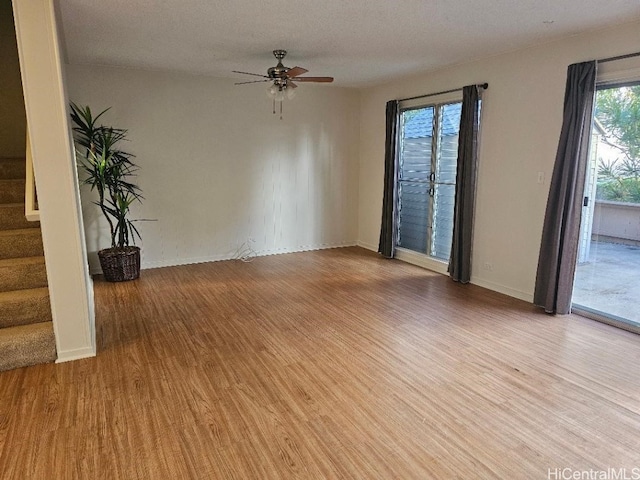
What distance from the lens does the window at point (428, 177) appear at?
17.3 feet

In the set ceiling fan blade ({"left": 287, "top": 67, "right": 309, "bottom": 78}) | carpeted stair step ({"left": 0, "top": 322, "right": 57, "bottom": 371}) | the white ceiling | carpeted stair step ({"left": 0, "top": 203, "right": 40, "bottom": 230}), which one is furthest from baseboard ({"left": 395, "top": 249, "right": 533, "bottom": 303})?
carpeted stair step ({"left": 0, "top": 203, "right": 40, "bottom": 230})

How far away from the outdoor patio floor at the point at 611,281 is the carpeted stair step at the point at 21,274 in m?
4.76

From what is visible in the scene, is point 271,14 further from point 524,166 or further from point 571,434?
point 571,434

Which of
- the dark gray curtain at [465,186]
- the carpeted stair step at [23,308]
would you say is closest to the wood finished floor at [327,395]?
the carpeted stair step at [23,308]

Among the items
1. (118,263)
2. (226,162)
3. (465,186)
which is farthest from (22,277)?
(465,186)

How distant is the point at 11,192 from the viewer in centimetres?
407

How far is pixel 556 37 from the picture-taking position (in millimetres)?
3779

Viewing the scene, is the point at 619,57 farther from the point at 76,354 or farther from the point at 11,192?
the point at 11,192

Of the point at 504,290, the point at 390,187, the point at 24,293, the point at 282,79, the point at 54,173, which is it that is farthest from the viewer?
the point at 390,187

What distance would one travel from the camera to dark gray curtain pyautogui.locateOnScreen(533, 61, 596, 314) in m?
3.60

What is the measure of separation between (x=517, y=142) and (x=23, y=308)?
15.3 feet

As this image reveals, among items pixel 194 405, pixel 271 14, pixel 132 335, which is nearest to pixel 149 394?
pixel 194 405

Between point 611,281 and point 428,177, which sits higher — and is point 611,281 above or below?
below

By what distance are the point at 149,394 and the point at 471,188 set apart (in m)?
3.85
